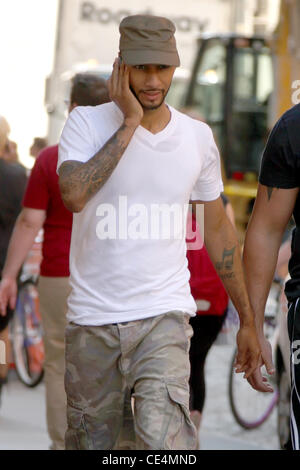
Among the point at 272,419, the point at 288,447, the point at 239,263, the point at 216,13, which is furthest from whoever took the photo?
the point at 216,13

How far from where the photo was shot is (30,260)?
10922 mm

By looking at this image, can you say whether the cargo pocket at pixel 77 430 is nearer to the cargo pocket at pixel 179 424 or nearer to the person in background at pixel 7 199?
the cargo pocket at pixel 179 424

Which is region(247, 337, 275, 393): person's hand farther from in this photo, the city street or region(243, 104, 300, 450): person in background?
the city street

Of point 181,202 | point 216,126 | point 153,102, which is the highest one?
point 153,102

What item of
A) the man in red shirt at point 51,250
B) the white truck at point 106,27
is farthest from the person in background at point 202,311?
the white truck at point 106,27

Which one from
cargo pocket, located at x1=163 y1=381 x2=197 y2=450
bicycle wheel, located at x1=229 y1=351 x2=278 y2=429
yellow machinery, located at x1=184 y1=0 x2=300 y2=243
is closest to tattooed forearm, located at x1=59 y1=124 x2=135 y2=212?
cargo pocket, located at x1=163 y1=381 x2=197 y2=450

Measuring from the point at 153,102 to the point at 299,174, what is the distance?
61 cm

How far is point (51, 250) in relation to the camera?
6.27 m

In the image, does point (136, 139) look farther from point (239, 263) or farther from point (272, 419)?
point (272, 419)

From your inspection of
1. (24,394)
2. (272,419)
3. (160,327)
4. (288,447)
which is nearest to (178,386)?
(160,327)

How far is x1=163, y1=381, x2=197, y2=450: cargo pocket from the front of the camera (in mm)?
4324

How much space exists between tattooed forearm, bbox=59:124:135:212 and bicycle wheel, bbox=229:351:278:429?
14.9ft

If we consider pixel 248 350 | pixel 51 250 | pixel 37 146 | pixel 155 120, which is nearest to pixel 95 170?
pixel 155 120

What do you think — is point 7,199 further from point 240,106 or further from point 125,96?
point 240,106
